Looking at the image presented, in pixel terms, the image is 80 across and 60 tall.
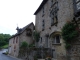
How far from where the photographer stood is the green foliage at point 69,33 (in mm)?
10614

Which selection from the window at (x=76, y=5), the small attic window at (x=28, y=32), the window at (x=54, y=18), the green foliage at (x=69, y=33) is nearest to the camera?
the green foliage at (x=69, y=33)

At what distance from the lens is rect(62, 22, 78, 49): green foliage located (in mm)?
10614

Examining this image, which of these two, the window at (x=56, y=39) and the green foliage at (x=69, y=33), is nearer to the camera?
the green foliage at (x=69, y=33)

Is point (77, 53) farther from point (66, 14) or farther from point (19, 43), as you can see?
point (19, 43)

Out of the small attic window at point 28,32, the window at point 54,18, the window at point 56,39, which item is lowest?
the window at point 56,39

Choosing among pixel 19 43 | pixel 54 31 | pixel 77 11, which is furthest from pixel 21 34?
pixel 77 11

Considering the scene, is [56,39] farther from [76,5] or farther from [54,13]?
[76,5]

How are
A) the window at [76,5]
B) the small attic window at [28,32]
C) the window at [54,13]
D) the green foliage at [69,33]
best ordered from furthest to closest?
the small attic window at [28,32], the window at [54,13], the window at [76,5], the green foliage at [69,33]

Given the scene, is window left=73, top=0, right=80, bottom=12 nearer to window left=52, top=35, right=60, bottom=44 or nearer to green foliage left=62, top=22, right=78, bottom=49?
green foliage left=62, top=22, right=78, bottom=49

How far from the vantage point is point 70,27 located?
1096cm

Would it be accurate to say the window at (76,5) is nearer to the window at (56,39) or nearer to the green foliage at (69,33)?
the green foliage at (69,33)

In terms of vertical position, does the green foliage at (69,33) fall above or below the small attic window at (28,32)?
below

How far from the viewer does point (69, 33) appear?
11078mm

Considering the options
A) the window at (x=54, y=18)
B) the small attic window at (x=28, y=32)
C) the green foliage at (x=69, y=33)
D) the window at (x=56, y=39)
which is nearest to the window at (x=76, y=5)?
the green foliage at (x=69, y=33)
